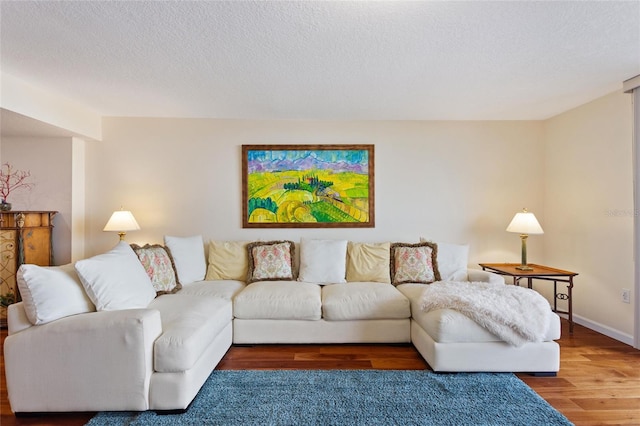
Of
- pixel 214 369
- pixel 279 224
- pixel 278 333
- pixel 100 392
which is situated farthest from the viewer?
pixel 279 224

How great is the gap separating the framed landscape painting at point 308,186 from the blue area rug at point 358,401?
6.08 feet

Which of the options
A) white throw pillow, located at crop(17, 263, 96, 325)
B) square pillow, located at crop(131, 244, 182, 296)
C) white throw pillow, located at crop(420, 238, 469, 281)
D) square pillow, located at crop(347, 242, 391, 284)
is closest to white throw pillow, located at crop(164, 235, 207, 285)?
square pillow, located at crop(131, 244, 182, 296)

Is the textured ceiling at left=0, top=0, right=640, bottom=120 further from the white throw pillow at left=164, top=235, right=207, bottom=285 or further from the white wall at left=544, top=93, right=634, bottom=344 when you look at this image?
the white throw pillow at left=164, top=235, right=207, bottom=285

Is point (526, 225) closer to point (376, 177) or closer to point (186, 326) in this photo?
point (376, 177)

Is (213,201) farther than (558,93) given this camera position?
Yes

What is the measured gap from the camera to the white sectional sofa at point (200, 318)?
1.81 metres

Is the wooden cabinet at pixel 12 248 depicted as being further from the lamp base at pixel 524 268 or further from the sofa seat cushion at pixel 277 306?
the lamp base at pixel 524 268

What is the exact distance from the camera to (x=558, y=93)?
3027mm

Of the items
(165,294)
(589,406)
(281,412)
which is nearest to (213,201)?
(165,294)

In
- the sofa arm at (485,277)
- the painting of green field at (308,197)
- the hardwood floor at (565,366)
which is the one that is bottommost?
the hardwood floor at (565,366)

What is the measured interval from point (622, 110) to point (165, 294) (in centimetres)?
447

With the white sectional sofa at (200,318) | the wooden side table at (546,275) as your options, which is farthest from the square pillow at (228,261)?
the wooden side table at (546,275)

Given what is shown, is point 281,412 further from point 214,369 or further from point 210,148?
point 210,148

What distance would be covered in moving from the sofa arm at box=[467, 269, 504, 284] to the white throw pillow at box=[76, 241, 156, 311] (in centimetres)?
298
